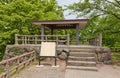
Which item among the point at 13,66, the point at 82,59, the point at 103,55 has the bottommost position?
the point at 13,66

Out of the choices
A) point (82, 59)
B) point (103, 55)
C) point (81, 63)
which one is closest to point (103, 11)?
point (103, 55)

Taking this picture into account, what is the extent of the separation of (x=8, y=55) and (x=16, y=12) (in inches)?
275

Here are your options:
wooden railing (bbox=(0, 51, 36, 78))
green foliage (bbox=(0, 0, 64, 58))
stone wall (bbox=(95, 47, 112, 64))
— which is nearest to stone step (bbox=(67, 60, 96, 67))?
stone wall (bbox=(95, 47, 112, 64))

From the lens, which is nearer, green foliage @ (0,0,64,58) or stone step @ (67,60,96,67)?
stone step @ (67,60,96,67)

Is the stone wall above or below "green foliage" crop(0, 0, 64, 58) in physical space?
below

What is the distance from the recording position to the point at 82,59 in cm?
909

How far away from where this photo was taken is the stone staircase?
845 centimetres

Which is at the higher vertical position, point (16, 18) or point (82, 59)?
point (16, 18)

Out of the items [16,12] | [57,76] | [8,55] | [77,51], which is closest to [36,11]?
[16,12]

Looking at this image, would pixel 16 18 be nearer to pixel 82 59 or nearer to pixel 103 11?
pixel 103 11

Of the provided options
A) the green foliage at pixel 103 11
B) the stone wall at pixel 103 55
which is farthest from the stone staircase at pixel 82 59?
the green foliage at pixel 103 11

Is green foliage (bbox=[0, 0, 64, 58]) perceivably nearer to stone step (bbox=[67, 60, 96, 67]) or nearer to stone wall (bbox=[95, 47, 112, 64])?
stone wall (bbox=[95, 47, 112, 64])

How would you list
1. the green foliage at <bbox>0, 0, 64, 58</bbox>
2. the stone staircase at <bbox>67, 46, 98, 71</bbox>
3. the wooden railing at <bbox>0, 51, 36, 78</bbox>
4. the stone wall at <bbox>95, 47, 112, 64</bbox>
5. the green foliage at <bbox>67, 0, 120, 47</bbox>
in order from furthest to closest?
1. the green foliage at <bbox>0, 0, 64, 58</bbox>
2. the green foliage at <bbox>67, 0, 120, 47</bbox>
3. the stone wall at <bbox>95, 47, 112, 64</bbox>
4. the stone staircase at <bbox>67, 46, 98, 71</bbox>
5. the wooden railing at <bbox>0, 51, 36, 78</bbox>

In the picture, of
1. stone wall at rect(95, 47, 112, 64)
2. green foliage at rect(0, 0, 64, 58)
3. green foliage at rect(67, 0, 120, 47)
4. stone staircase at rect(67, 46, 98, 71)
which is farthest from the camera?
green foliage at rect(0, 0, 64, 58)
